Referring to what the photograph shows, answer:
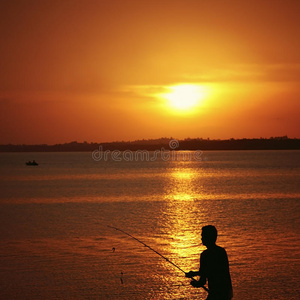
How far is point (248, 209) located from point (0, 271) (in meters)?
23.7

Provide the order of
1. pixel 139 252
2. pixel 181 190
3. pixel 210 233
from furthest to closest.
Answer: pixel 181 190
pixel 139 252
pixel 210 233

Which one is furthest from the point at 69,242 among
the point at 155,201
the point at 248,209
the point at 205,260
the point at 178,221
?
the point at 155,201

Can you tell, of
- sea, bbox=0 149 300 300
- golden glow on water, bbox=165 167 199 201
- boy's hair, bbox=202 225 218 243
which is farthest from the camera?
golden glow on water, bbox=165 167 199 201

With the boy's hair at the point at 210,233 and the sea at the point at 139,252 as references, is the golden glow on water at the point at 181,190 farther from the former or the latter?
the boy's hair at the point at 210,233

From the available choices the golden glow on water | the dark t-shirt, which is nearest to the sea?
the dark t-shirt

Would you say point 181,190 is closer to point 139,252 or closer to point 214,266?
Answer: point 139,252

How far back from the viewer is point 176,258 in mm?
16281

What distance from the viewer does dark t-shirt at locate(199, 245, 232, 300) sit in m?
6.40

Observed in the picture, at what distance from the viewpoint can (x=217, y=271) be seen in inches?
254

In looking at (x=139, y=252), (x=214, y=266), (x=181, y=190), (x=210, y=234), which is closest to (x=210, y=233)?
(x=210, y=234)

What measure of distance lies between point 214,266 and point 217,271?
0.09 meters

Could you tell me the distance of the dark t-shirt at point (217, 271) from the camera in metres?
6.40

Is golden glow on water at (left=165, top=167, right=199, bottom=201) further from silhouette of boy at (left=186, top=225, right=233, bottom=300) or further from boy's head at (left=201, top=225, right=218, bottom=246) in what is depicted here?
boy's head at (left=201, top=225, right=218, bottom=246)

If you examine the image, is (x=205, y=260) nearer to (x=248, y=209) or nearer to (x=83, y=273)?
(x=83, y=273)
